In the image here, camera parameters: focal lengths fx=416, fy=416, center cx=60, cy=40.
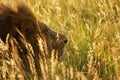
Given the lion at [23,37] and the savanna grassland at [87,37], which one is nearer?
the lion at [23,37]

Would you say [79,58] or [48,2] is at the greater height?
[48,2]

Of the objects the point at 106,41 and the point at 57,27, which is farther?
the point at 57,27

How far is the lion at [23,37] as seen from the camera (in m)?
3.07

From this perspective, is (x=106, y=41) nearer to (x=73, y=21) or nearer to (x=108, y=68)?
(x=108, y=68)

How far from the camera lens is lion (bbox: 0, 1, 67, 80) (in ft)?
10.1

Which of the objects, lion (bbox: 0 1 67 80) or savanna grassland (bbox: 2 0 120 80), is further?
savanna grassland (bbox: 2 0 120 80)

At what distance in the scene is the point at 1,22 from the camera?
305cm

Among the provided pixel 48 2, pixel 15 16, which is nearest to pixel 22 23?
pixel 15 16

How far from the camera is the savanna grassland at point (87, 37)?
3434 mm

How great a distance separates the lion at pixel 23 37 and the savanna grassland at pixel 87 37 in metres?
0.17

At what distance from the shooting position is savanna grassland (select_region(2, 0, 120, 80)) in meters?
3.43

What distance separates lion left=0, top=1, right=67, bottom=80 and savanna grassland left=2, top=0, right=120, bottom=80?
17 centimetres

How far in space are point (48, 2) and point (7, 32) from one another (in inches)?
110

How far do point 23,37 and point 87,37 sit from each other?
1.49 m
